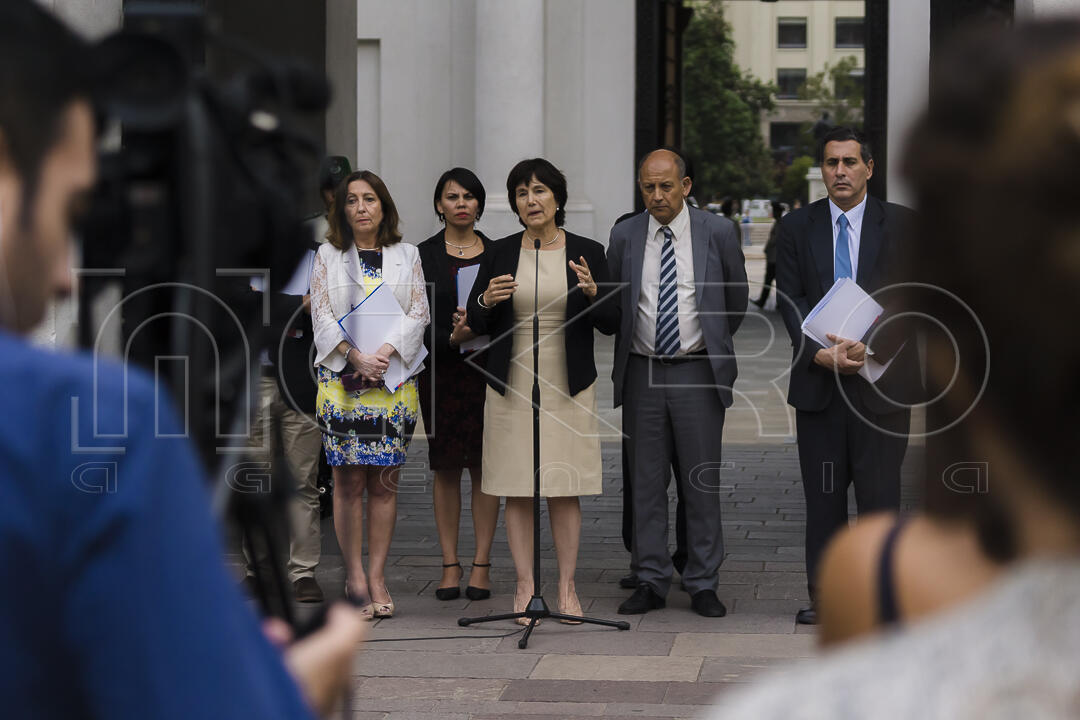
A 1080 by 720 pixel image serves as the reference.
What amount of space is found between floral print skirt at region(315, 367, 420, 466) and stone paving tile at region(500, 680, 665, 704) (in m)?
1.45

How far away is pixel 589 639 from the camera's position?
22.1 ft

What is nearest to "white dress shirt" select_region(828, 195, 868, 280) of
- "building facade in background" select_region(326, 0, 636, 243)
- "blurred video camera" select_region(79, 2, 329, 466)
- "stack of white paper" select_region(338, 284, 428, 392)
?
"stack of white paper" select_region(338, 284, 428, 392)

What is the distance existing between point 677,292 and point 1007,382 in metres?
5.96

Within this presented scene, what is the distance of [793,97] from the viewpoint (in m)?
102

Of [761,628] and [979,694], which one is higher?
[979,694]

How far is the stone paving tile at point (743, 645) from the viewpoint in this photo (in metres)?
6.42

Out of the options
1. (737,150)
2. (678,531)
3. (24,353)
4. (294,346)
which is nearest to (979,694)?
(24,353)

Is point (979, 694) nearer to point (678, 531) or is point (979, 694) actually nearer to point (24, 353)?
point (24, 353)

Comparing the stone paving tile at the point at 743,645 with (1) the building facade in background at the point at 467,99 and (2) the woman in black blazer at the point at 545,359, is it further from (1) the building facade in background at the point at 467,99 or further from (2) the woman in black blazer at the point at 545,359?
(1) the building facade in background at the point at 467,99

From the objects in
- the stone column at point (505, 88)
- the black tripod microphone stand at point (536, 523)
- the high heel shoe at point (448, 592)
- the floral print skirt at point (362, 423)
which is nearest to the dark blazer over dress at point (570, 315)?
the black tripod microphone stand at point (536, 523)

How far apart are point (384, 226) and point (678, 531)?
7.34 ft

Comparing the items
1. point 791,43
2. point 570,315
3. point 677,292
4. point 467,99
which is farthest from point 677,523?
point 791,43

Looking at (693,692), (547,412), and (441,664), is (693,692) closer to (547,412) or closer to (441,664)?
(441,664)

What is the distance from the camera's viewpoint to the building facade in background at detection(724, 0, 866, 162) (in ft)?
323
